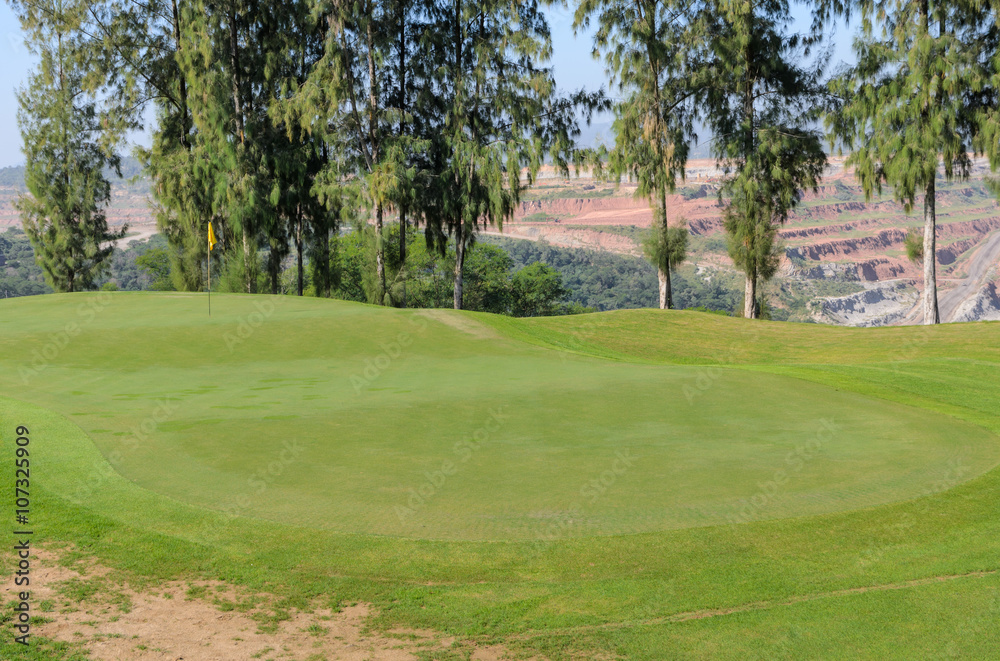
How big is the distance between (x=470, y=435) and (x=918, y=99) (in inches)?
1177

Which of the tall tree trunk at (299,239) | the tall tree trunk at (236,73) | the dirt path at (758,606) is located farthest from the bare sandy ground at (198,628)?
the tall tree trunk at (299,239)

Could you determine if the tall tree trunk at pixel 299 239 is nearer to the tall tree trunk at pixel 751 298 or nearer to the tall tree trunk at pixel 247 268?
the tall tree trunk at pixel 247 268

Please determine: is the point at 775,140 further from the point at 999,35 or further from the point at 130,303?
the point at 130,303

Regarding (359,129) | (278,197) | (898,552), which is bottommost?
(898,552)

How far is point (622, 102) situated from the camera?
38.6 meters

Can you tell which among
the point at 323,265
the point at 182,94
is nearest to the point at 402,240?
the point at 323,265

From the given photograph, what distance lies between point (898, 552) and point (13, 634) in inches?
268

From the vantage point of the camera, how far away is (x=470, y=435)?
33.3ft

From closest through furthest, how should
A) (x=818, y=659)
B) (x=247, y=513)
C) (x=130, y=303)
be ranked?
(x=818, y=659) → (x=247, y=513) → (x=130, y=303)

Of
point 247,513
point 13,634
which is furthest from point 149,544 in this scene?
point 13,634

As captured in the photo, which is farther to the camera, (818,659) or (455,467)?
(455,467)

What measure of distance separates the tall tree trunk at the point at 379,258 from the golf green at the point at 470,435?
21.1 m

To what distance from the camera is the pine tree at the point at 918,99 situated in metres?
31.6

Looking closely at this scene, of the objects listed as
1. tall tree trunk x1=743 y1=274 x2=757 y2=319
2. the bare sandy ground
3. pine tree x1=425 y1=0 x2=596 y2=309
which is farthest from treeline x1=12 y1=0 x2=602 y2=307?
the bare sandy ground
